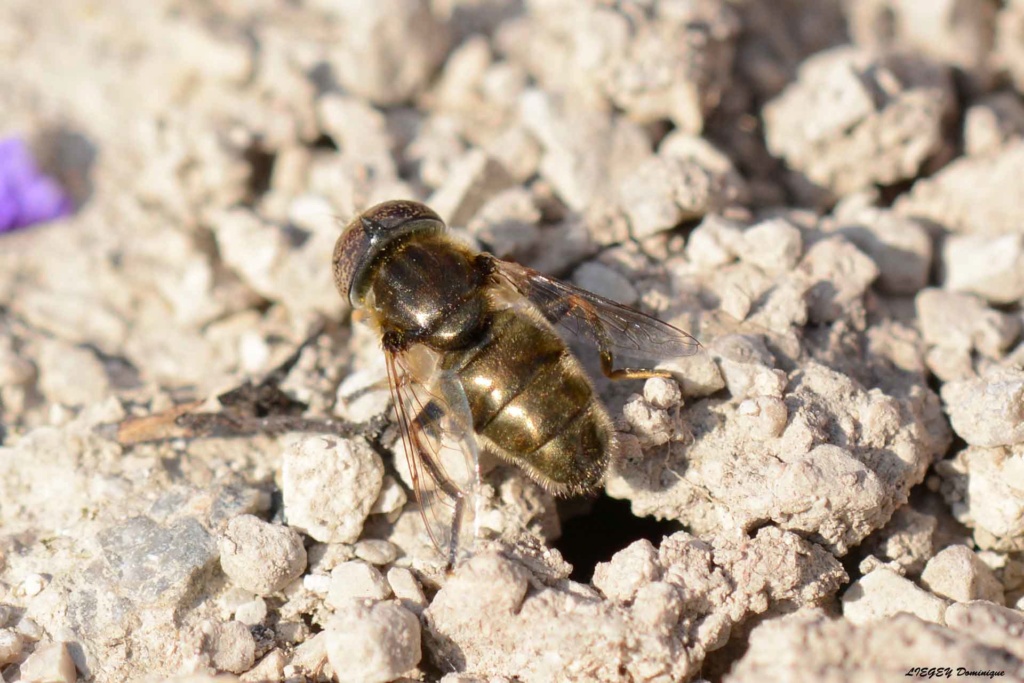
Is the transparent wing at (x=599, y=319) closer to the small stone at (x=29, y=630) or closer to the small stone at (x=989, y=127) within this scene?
the small stone at (x=29, y=630)

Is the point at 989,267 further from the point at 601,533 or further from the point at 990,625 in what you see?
the point at 601,533

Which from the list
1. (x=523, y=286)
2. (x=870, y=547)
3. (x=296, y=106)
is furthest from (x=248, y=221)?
(x=870, y=547)

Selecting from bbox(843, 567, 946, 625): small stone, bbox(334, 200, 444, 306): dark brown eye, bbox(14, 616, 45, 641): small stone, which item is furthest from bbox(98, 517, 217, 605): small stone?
bbox(843, 567, 946, 625): small stone

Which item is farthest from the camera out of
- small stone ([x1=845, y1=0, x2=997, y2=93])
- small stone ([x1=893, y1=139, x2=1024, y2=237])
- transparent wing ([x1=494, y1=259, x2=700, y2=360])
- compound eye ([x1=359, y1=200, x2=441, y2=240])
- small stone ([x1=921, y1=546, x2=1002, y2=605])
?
small stone ([x1=845, y1=0, x2=997, y2=93])

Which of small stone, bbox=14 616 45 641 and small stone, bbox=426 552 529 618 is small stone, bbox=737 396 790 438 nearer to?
small stone, bbox=426 552 529 618

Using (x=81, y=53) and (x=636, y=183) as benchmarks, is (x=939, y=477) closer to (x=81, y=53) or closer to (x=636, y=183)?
(x=636, y=183)

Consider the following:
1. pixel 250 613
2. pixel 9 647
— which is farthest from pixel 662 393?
pixel 9 647
